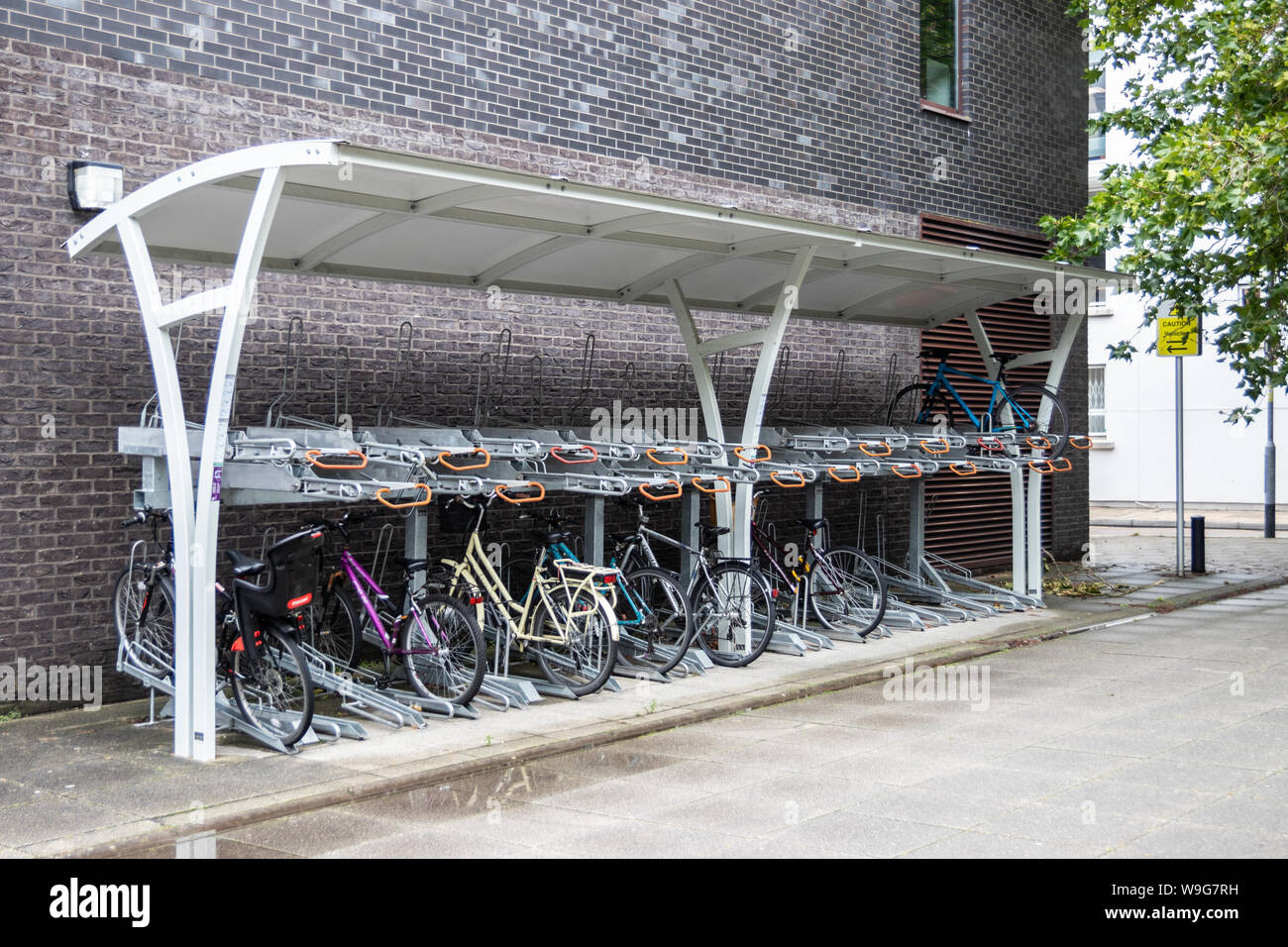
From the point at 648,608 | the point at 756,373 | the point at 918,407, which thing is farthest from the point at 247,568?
the point at 918,407

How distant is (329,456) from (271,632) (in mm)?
982

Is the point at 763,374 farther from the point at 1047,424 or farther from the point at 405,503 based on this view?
the point at 1047,424

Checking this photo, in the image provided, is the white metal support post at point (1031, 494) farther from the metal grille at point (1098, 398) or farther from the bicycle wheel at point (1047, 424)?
the metal grille at point (1098, 398)

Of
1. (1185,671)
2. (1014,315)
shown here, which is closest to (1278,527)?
(1014,315)

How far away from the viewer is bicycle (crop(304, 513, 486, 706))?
318 inches

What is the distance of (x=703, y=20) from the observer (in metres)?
12.8

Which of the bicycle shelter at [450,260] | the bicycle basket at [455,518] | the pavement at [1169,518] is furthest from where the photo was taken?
the pavement at [1169,518]

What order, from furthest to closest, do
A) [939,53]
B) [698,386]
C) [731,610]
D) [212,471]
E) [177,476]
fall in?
[939,53]
[698,386]
[731,610]
[177,476]
[212,471]

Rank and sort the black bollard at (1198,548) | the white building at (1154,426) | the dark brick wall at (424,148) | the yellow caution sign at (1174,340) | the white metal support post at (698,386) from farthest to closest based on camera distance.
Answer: the white building at (1154,426)
the black bollard at (1198,548)
the yellow caution sign at (1174,340)
the white metal support post at (698,386)
the dark brick wall at (424,148)

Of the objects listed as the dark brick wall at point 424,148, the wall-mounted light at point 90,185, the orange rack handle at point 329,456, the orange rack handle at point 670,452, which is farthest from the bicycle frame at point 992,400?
the wall-mounted light at point 90,185

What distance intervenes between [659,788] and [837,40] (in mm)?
9849

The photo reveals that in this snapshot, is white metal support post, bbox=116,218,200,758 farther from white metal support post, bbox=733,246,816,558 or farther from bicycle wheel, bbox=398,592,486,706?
white metal support post, bbox=733,246,816,558

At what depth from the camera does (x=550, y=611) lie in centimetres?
878

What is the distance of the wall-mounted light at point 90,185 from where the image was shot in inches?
332
